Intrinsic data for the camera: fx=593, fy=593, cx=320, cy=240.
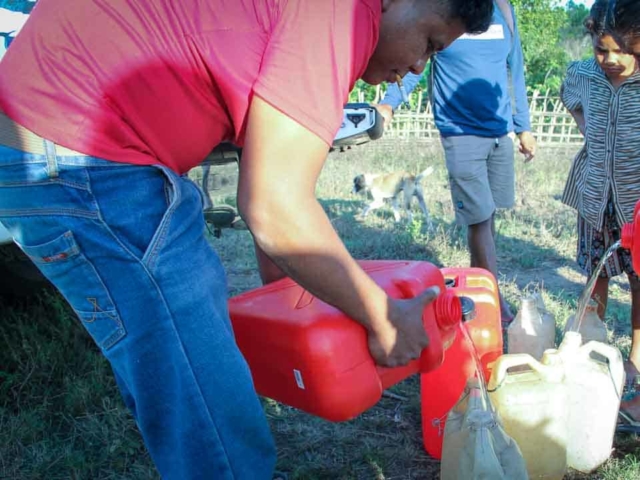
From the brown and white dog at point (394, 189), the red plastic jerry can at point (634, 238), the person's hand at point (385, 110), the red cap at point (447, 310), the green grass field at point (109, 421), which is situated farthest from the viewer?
the brown and white dog at point (394, 189)

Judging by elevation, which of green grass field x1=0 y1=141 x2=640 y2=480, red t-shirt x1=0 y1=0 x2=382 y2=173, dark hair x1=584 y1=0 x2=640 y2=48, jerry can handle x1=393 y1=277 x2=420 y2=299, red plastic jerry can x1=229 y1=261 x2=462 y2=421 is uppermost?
dark hair x1=584 y1=0 x2=640 y2=48

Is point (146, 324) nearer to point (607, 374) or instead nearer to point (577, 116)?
point (607, 374)

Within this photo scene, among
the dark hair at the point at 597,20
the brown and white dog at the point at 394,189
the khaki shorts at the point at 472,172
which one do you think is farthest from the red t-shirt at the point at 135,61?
the brown and white dog at the point at 394,189

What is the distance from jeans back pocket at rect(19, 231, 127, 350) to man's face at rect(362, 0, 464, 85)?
80 cm

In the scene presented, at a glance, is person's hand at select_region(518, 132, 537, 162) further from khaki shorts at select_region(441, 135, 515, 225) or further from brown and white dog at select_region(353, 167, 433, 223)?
brown and white dog at select_region(353, 167, 433, 223)

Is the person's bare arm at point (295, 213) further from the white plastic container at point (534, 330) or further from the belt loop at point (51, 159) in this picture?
the white plastic container at point (534, 330)

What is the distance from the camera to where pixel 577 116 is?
9.46 feet

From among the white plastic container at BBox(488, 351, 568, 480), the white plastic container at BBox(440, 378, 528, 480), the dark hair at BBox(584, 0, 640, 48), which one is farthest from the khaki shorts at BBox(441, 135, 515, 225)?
the white plastic container at BBox(440, 378, 528, 480)

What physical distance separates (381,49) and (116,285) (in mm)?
783

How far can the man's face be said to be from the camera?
1312mm

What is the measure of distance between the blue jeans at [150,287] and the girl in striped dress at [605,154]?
189 cm

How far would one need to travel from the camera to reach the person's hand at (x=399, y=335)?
133 centimetres

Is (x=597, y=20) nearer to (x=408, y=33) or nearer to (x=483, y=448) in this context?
(x=408, y=33)

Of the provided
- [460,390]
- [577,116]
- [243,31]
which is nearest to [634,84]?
[577,116]
